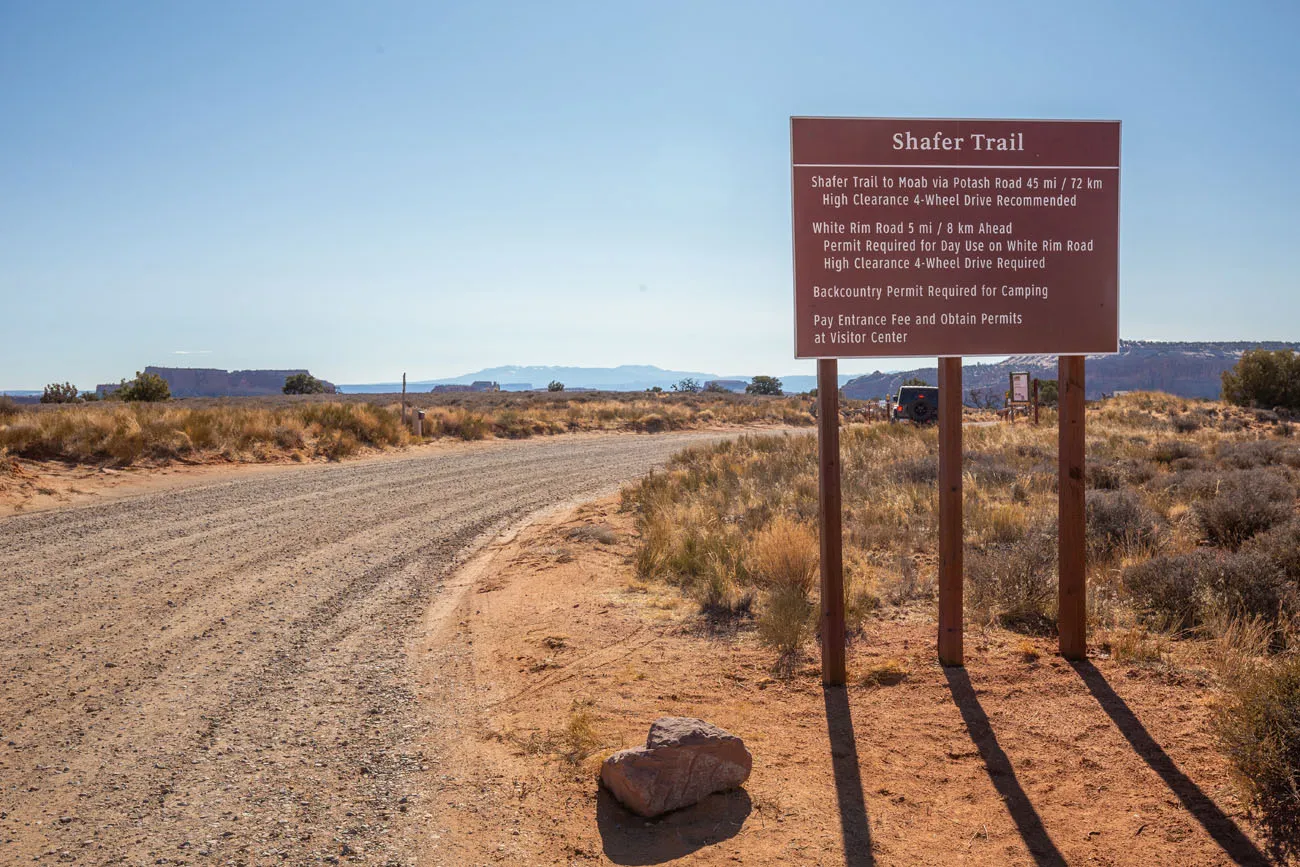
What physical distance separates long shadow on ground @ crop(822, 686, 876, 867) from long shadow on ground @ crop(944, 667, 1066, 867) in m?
0.68

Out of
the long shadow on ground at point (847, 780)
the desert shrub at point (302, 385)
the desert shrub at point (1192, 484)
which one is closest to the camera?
the long shadow on ground at point (847, 780)

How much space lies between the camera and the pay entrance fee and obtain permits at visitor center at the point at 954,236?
5316 mm

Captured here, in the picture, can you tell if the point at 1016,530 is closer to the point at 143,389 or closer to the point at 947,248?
the point at 947,248

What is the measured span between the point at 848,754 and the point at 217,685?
4213mm

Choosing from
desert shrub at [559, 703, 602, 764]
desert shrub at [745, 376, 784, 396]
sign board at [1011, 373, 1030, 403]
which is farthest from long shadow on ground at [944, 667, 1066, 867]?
desert shrub at [745, 376, 784, 396]

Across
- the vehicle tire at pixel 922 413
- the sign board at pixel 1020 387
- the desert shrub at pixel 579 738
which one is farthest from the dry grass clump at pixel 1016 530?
the sign board at pixel 1020 387

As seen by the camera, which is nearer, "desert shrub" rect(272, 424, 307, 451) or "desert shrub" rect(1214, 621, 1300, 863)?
"desert shrub" rect(1214, 621, 1300, 863)

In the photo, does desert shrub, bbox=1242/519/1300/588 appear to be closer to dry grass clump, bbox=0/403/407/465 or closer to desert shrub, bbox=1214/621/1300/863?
desert shrub, bbox=1214/621/1300/863

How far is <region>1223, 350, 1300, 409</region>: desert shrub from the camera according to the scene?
38125 mm

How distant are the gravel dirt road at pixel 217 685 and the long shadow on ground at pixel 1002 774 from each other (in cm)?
279

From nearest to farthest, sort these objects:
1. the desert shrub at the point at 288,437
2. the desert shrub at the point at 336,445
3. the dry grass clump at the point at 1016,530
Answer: the dry grass clump at the point at 1016,530
the desert shrub at the point at 288,437
the desert shrub at the point at 336,445

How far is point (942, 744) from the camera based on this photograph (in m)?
4.60

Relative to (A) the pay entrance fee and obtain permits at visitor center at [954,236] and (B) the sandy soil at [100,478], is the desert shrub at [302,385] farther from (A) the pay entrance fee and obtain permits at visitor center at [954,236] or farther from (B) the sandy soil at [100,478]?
(A) the pay entrance fee and obtain permits at visitor center at [954,236]

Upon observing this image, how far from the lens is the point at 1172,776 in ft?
13.4
